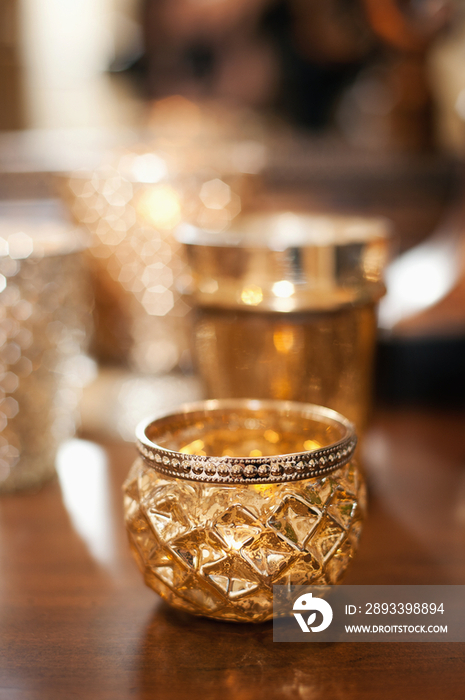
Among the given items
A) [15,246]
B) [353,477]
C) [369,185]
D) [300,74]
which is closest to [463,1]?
[369,185]

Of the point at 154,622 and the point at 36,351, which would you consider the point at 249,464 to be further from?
the point at 36,351

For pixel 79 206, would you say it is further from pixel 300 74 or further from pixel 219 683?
pixel 300 74

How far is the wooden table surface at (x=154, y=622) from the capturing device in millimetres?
279

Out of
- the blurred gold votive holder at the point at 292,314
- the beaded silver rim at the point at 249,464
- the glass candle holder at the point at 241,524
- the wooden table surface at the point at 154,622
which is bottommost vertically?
the wooden table surface at the point at 154,622

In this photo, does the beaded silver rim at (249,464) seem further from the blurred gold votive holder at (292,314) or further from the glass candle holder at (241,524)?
the blurred gold votive holder at (292,314)

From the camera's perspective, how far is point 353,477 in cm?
32

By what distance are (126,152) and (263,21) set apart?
94 centimetres

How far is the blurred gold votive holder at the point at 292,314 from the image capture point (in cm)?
44

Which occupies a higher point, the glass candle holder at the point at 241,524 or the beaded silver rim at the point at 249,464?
the beaded silver rim at the point at 249,464

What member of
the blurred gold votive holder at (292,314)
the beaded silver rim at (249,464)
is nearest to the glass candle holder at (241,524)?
the beaded silver rim at (249,464)

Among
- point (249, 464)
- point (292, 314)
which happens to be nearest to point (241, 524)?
point (249, 464)

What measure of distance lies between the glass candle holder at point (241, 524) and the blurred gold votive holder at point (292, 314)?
0.42 feet

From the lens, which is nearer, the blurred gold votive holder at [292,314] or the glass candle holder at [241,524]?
Answer: the glass candle holder at [241,524]

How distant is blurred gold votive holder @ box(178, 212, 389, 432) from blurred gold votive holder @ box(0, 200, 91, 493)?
3.6 inches
